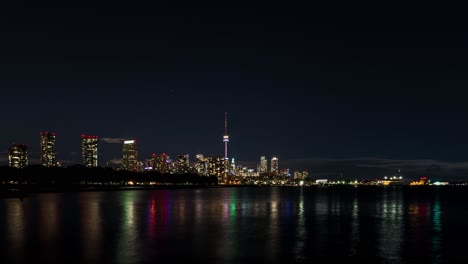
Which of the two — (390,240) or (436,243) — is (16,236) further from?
(436,243)

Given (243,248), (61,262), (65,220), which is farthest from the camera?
(65,220)

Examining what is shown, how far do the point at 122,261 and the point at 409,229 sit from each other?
93.9 ft

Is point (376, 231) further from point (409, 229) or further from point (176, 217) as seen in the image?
point (176, 217)

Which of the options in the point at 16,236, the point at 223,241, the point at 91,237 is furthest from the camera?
the point at 16,236

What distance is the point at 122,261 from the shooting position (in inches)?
1030

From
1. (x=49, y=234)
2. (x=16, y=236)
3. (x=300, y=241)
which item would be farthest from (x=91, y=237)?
(x=300, y=241)

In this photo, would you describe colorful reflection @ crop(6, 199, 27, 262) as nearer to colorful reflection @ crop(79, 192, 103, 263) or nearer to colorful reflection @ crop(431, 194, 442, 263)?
colorful reflection @ crop(79, 192, 103, 263)

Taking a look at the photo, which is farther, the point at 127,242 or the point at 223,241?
the point at 223,241

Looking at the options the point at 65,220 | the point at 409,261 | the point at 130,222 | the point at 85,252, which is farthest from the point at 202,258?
the point at 65,220

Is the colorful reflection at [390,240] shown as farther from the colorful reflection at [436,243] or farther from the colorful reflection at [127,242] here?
the colorful reflection at [127,242]

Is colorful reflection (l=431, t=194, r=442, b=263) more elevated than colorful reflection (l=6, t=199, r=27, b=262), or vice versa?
colorful reflection (l=6, t=199, r=27, b=262)

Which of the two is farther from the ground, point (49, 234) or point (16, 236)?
point (16, 236)

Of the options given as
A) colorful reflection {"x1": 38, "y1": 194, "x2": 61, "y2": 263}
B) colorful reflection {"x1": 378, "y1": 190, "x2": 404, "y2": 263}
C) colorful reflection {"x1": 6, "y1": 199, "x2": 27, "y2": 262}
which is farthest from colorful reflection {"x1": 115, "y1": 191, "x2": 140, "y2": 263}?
colorful reflection {"x1": 378, "y1": 190, "x2": 404, "y2": 263}

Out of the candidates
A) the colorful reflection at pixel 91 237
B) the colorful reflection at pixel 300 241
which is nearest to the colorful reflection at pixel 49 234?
the colorful reflection at pixel 91 237
